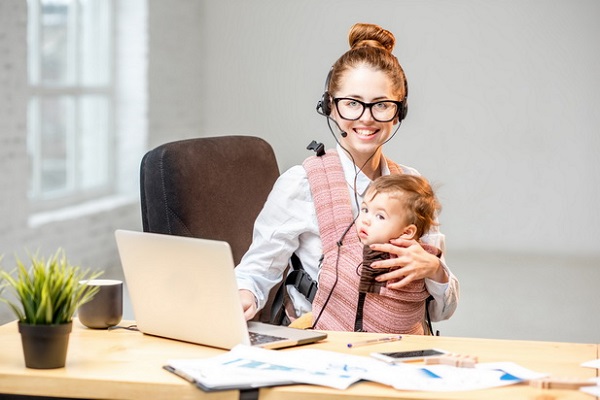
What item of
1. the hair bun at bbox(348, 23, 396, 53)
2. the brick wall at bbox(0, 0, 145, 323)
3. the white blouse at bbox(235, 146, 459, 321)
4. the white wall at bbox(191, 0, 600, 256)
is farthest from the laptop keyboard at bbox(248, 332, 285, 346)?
the white wall at bbox(191, 0, 600, 256)

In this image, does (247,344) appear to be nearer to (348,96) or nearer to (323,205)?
(323,205)

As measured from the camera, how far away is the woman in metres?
2.14

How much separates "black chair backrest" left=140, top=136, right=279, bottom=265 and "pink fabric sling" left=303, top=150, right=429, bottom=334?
36 cm

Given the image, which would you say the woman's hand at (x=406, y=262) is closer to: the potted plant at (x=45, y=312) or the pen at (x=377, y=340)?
the pen at (x=377, y=340)

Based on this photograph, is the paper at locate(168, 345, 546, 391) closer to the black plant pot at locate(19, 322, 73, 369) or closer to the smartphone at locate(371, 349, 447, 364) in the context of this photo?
the smartphone at locate(371, 349, 447, 364)

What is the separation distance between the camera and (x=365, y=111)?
227 cm

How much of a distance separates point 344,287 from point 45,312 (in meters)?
0.83

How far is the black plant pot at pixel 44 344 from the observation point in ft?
4.91

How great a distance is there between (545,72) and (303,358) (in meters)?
6.25

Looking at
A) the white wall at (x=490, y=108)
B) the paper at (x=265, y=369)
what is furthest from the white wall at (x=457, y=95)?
the paper at (x=265, y=369)

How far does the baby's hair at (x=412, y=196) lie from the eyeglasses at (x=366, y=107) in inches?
8.4

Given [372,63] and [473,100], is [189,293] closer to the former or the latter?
[372,63]

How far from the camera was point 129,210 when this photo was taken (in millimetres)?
6539

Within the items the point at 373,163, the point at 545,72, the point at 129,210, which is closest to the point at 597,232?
the point at 545,72
